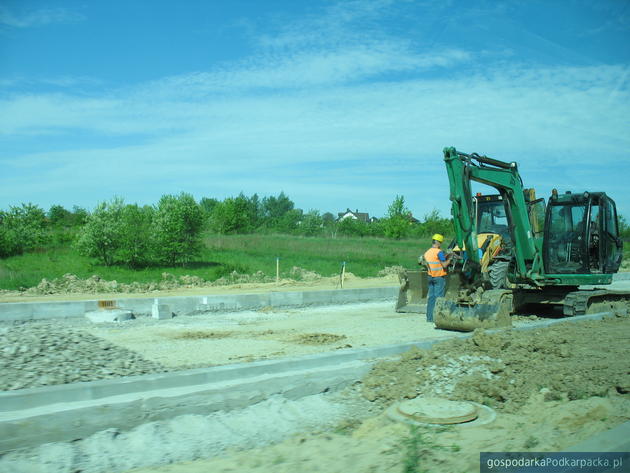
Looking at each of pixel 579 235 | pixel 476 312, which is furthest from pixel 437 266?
pixel 579 235

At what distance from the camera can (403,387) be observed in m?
6.55

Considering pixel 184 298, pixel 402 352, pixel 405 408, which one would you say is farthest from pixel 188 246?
pixel 405 408

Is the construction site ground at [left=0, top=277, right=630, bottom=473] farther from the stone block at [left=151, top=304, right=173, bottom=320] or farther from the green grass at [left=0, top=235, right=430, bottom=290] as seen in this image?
the green grass at [left=0, top=235, right=430, bottom=290]

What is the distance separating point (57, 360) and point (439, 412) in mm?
4291

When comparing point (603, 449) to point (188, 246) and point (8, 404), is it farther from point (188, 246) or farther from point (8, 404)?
point (188, 246)

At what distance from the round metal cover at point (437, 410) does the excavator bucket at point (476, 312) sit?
15.0 ft

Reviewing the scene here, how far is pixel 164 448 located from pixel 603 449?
140 inches

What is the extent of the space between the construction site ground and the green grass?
14550 millimetres

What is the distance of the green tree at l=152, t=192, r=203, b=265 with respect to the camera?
28.1 m

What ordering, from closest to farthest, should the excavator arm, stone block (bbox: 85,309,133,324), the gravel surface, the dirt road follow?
the dirt road, the gravel surface, the excavator arm, stone block (bbox: 85,309,133,324)

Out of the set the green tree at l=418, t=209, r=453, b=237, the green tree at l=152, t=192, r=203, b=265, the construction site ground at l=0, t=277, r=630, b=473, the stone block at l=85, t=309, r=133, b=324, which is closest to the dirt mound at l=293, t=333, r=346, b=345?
the construction site ground at l=0, t=277, r=630, b=473

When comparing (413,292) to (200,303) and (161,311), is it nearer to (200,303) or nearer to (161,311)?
(200,303)

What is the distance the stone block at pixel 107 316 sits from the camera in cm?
1273

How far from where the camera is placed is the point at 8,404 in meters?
5.08
